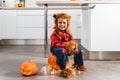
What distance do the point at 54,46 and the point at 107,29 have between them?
995 mm

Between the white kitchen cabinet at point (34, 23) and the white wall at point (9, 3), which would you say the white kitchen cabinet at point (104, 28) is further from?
the white wall at point (9, 3)

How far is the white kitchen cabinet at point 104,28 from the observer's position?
3.03m

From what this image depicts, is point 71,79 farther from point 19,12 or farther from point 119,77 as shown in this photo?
A: point 19,12

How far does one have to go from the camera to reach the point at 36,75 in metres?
2.23

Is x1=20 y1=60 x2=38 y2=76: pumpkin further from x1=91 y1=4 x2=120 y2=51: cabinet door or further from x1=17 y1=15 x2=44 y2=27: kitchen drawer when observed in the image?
x1=17 y1=15 x2=44 y2=27: kitchen drawer

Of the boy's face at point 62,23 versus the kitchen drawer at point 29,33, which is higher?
the boy's face at point 62,23

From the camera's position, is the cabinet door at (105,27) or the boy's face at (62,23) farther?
the cabinet door at (105,27)

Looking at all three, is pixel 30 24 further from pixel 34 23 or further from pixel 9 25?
pixel 9 25

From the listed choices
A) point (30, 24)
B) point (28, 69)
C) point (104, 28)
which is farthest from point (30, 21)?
point (28, 69)

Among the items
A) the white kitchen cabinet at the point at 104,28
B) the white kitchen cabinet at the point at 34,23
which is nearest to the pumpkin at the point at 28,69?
the white kitchen cabinet at the point at 104,28

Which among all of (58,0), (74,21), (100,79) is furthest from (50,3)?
(74,21)

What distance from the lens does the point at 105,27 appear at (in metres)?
3.05

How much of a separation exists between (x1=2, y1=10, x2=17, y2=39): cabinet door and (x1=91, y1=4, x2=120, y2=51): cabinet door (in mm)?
2408

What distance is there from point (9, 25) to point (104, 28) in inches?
101
